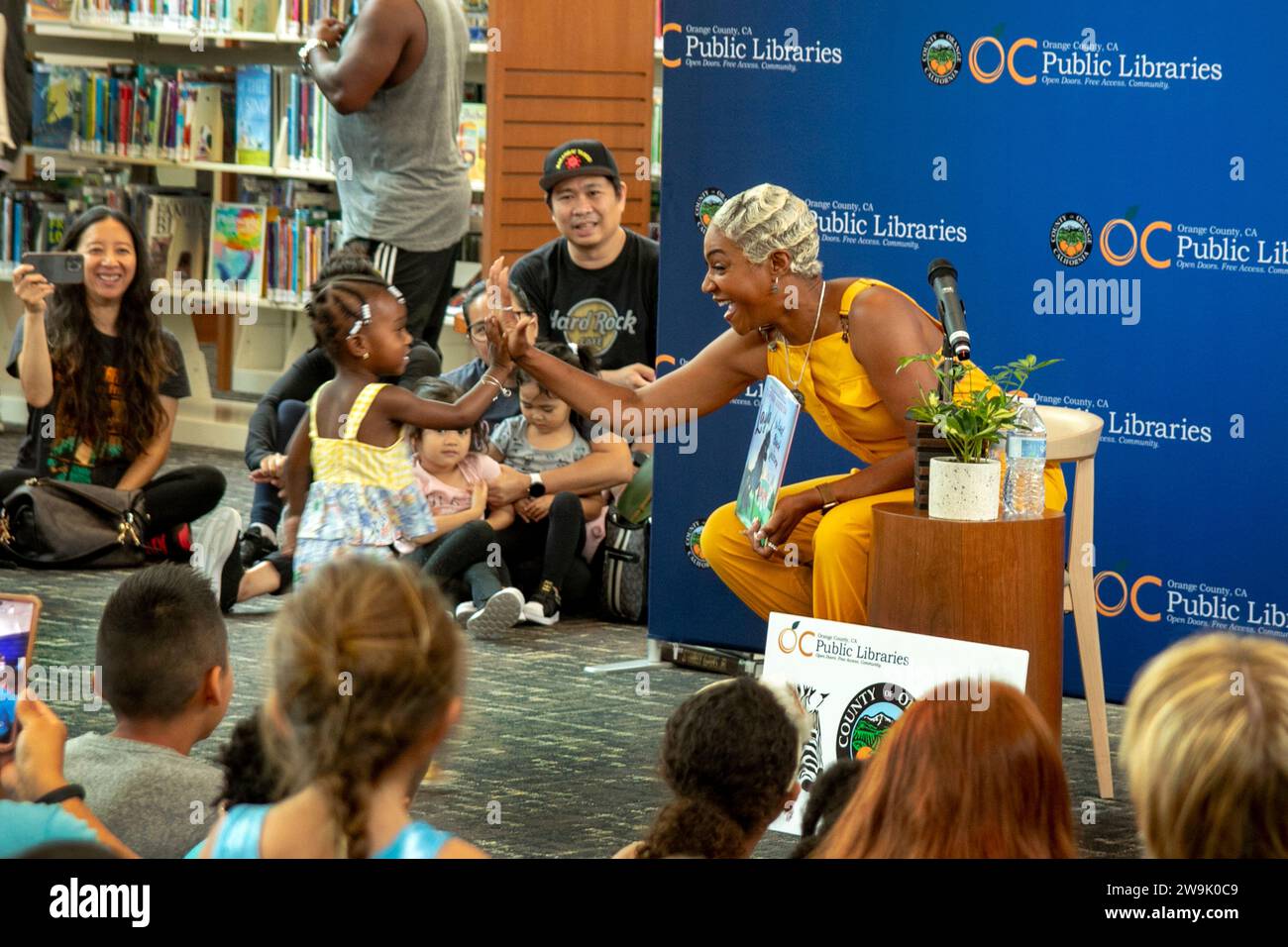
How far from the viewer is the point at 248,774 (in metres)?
2.25

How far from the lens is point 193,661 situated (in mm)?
2371

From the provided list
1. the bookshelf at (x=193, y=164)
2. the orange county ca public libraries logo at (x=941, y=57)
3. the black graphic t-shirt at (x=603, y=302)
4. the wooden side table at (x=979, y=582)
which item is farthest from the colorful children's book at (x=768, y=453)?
the bookshelf at (x=193, y=164)

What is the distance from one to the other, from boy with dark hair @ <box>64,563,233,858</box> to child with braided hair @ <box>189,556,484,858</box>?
577mm

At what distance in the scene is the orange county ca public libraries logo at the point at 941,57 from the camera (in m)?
4.14

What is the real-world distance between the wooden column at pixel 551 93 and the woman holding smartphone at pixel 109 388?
4.10 feet

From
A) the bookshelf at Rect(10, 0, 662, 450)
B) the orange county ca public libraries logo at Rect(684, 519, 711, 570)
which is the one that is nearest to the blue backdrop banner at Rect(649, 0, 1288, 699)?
the orange county ca public libraries logo at Rect(684, 519, 711, 570)

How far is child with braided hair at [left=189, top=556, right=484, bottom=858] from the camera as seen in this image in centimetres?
162

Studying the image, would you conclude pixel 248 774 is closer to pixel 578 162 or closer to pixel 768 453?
pixel 768 453

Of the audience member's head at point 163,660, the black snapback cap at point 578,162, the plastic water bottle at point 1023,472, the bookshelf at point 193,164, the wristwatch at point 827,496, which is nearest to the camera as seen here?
the audience member's head at point 163,660

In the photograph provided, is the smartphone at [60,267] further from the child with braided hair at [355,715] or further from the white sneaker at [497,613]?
the child with braided hair at [355,715]

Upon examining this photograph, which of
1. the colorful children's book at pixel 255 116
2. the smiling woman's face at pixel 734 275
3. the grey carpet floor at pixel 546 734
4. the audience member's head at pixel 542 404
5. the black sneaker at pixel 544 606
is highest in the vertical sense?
the colorful children's book at pixel 255 116

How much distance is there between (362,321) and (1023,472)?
1.71 m

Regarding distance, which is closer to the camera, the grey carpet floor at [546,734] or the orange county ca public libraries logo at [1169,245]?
the grey carpet floor at [546,734]

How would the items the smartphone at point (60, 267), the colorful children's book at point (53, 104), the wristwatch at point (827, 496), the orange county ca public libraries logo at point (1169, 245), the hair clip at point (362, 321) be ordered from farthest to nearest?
the colorful children's book at point (53, 104), the smartphone at point (60, 267), the hair clip at point (362, 321), the orange county ca public libraries logo at point (1169, 245), the wristwatch at point (827, 496)
